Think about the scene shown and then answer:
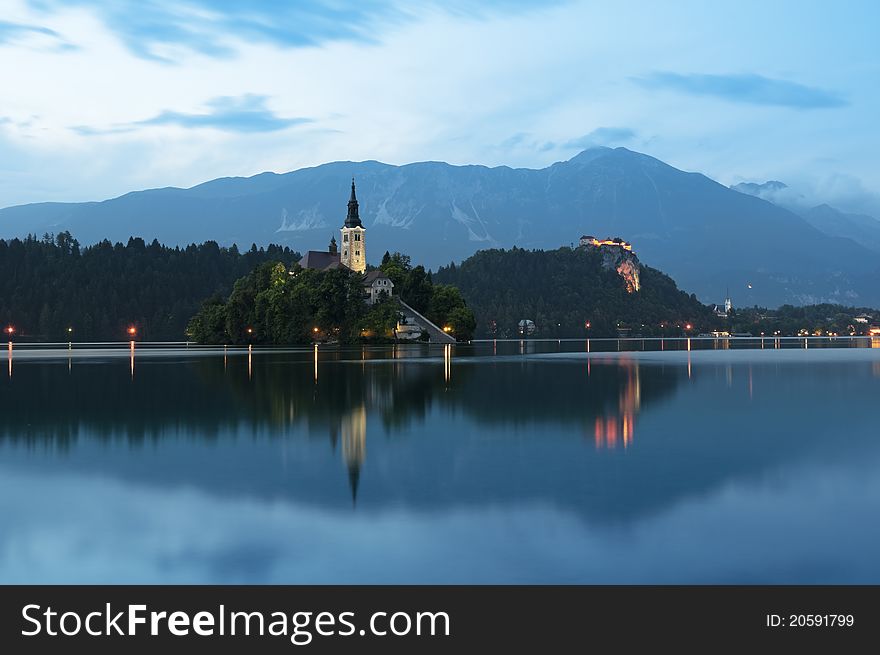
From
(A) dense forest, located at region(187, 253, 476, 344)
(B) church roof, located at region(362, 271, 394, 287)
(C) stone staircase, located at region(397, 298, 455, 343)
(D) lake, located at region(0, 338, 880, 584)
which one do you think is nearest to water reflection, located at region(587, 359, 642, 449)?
(D) lake, located at region(0, 338, 880, 584)

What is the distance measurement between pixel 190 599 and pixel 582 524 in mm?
8891

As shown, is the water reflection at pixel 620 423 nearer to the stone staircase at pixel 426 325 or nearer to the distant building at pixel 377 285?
the stone staircase at pixel 426 325

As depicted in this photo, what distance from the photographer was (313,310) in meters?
160

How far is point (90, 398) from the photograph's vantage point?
2095 inches

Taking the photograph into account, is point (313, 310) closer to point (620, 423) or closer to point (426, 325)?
point (426, 325)

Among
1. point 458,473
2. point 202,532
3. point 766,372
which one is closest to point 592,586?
point 202,532

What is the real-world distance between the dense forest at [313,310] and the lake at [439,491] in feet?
357

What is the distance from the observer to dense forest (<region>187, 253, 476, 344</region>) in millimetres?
158000

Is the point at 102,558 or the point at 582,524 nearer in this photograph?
the point at 102,558

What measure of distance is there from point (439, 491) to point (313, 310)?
458 feet

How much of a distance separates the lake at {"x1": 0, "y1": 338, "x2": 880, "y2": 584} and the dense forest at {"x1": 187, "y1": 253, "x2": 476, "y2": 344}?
357 feet

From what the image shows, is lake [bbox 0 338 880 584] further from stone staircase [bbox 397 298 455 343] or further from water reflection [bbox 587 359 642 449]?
stone staircase [bbox 397 298 455 343]

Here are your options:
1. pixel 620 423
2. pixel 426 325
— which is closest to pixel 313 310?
pixel 426 325

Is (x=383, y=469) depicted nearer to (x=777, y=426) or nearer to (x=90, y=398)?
(x=777, y=426)
